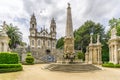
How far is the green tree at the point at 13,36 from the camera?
208 feet

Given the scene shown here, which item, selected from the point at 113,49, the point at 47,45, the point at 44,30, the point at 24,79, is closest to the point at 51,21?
the point at 44,30

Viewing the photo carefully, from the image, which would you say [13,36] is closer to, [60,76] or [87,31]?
[87,31]

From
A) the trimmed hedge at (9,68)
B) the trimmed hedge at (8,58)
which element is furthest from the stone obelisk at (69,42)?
the trimmed hedge at (9,68)

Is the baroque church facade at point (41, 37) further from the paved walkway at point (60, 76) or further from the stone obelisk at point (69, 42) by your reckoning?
the paved walkway at point (60, 76)

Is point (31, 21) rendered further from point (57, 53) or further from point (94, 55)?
point (94, 55)

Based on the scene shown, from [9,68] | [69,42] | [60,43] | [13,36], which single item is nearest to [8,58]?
[9,68]

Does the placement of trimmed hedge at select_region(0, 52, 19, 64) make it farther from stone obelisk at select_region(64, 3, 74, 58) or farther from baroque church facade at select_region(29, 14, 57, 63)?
baroque church facade at select_region(29, 14, 57, 63)

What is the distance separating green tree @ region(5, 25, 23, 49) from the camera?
63.3 metres

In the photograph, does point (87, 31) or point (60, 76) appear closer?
point (60, 76)

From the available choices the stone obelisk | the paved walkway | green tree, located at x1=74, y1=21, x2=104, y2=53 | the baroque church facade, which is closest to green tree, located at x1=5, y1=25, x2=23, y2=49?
the baroque church facade

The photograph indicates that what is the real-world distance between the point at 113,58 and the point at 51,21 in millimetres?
52799

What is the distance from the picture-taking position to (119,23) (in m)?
47.2

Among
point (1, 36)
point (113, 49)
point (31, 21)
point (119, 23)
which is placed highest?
point (31, 21)

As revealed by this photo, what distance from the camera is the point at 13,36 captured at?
6341cm
